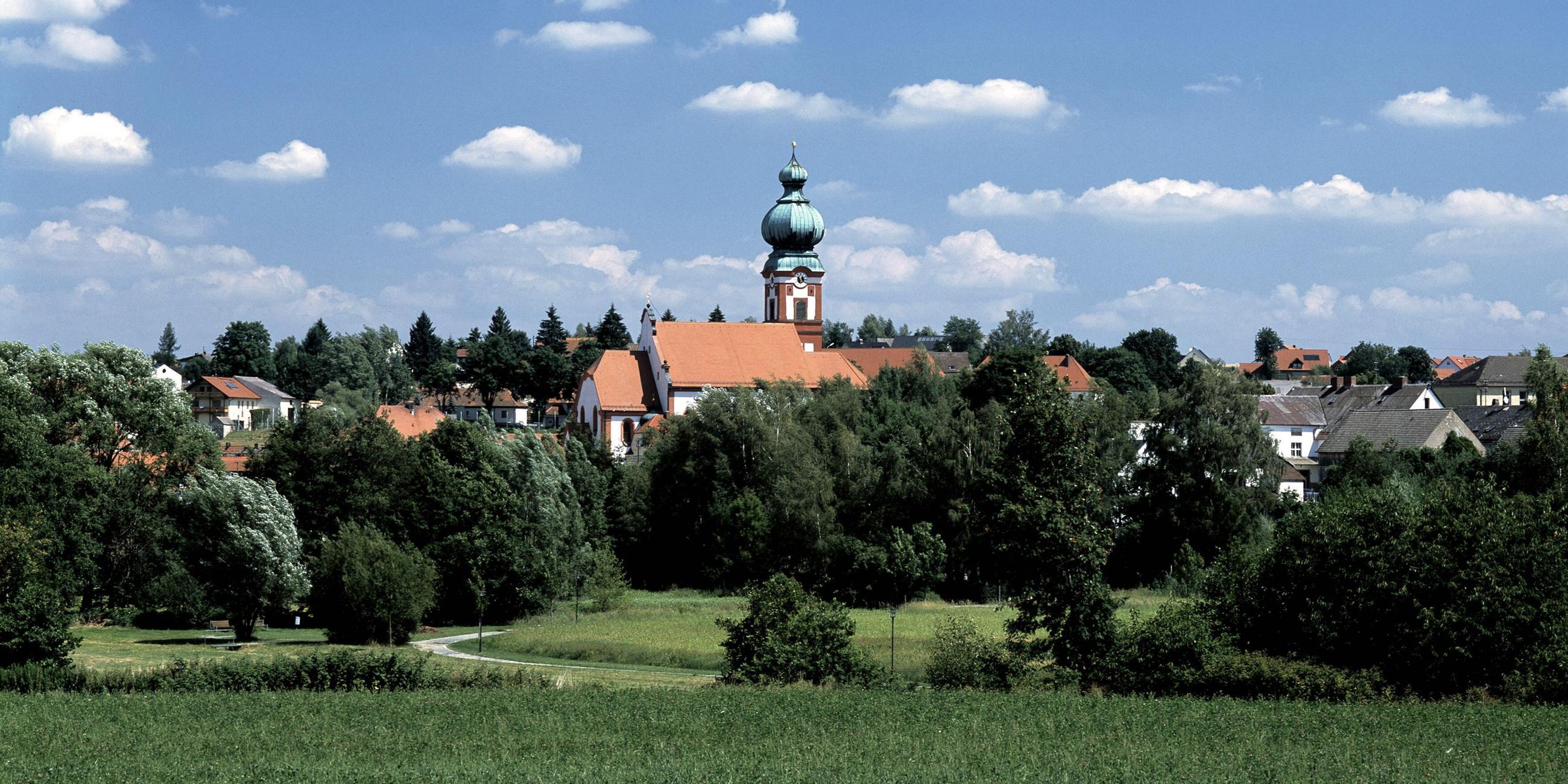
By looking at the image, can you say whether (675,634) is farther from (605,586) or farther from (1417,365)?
(1417,365)

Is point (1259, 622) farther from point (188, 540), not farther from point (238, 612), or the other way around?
point (188, 540)

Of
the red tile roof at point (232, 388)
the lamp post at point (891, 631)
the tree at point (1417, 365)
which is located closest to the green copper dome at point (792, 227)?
the lamp post at point (891, 631)

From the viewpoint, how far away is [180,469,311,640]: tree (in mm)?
47375

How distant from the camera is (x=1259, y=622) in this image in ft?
105

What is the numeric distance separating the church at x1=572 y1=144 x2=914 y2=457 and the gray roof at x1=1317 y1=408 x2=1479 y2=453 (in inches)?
1145

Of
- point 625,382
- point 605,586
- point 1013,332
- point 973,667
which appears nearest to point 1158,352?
point 1013,332

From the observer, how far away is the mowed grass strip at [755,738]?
20.4m

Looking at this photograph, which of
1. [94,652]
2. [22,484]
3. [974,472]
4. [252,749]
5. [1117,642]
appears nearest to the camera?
[252,749]

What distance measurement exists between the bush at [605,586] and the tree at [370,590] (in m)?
7.59

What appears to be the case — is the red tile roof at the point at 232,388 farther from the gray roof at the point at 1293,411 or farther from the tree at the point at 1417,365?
the tree at the point at 1417,365

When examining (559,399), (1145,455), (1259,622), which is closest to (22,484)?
(1259,622)

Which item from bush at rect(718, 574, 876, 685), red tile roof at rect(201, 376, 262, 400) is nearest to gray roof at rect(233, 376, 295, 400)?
red tile roof at rect(201, 376, 262, 400)

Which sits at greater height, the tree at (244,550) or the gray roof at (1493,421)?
the gray roof at (1493,421)

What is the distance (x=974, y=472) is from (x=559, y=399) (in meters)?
69.4
